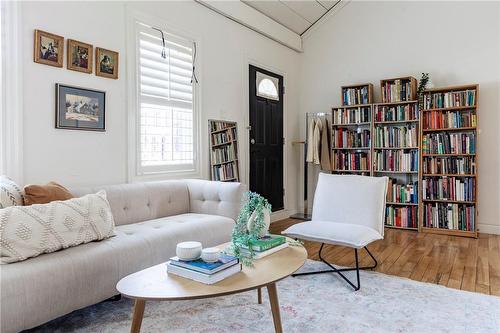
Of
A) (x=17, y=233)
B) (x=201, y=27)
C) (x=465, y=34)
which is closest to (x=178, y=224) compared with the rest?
(x=17, y=233)

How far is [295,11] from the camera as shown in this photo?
5023mm

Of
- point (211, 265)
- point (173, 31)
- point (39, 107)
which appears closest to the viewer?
point (211, 265)

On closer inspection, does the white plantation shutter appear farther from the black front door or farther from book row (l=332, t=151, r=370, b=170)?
book row (l=332, t=151, r=370, b=170)

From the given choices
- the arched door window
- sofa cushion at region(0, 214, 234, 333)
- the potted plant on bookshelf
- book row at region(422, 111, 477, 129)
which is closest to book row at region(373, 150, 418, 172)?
book row at region(422, 111, 477, 129)

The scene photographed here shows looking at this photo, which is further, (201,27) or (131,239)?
(201,27)

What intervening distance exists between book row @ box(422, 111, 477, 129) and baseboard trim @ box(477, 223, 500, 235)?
50.9 inches

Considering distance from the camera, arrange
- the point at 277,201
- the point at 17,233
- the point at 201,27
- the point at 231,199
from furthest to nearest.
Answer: the point at 277,201
the point at 201,27
the point at 231,199
the point at 17,233

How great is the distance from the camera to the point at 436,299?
2344 millimetres

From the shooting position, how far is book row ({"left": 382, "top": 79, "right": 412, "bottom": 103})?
180 inches

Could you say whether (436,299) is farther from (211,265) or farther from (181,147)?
(181,147)

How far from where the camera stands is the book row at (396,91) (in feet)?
15.0

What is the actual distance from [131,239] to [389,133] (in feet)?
12.3

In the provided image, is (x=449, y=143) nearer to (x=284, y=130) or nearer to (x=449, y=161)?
(x=449, y=161)

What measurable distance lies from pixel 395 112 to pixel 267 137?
175cm
